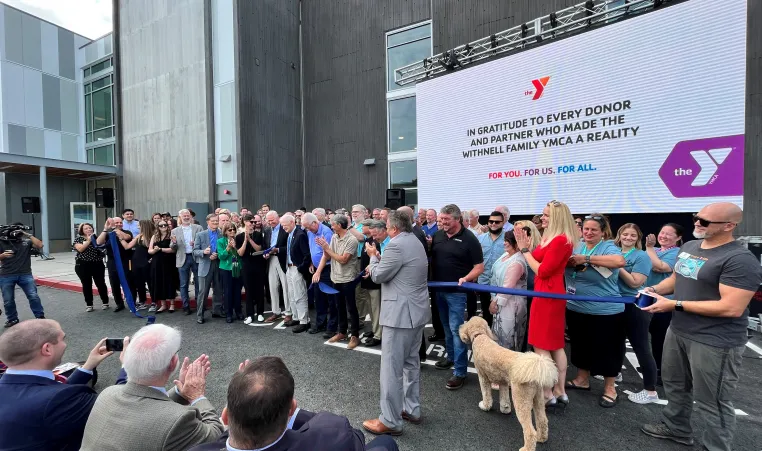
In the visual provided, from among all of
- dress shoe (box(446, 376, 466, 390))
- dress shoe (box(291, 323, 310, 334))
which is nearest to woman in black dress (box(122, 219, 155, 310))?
dress shoe (box(291, 323, 310, 334))

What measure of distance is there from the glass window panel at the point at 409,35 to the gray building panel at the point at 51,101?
19.5 m

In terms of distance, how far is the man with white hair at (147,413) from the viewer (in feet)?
4.74

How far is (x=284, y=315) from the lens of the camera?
6027 mm

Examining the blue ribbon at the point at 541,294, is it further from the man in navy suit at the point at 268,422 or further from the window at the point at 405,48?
the window at the point at 405,48

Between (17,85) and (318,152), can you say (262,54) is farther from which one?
(17,85)

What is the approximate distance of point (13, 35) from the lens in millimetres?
17375

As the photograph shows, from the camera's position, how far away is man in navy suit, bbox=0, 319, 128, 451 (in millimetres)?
1619

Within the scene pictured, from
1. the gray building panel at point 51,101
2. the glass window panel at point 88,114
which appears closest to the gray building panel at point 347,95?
the glass window panel at point 88,114

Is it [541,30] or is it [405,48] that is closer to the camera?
[541,30]

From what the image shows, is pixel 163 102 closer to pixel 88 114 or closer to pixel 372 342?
pixel 88 114

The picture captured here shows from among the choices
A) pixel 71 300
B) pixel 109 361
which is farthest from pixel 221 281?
pixel 71 300

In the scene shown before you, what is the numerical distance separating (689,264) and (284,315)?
5523 mm

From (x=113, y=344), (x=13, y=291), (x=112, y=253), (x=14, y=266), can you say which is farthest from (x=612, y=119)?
(x=13, y=291)

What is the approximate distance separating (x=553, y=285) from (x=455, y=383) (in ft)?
4.94
